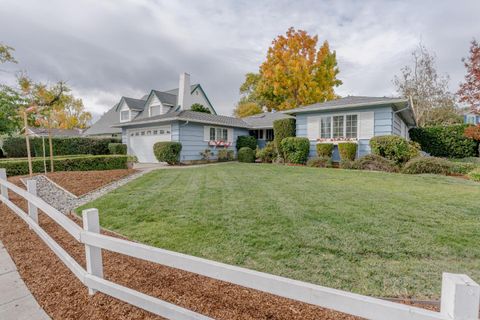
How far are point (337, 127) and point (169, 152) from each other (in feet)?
30.8

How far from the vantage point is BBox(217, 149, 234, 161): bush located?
1742 centimetres

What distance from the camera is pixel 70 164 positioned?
35.6 feet

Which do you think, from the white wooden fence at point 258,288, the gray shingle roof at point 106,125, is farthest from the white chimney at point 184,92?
the white wooden fence at point 258,288

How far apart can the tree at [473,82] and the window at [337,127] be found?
6.47 m

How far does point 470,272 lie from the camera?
2738 millimetres

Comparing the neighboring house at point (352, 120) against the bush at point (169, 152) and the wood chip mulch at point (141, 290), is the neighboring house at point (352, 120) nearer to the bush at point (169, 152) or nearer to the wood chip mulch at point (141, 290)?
the bush at point (169, 152)

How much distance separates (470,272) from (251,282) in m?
2.70

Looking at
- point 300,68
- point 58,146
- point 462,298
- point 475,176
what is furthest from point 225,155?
point 462,298

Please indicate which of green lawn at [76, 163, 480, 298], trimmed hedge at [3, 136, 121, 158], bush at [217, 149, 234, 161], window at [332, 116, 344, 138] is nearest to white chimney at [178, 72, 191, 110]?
bush at [217, 149, 234, 161]

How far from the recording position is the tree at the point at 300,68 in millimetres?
25438

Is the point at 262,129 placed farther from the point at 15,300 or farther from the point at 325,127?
the point at 15,300

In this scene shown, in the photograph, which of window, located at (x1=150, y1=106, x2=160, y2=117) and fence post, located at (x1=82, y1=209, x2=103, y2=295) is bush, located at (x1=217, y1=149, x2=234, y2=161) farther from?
fence post, located at (x1=82, y1=209, x2=103, y2=295)

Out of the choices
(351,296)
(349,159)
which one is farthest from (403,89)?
(351,296)

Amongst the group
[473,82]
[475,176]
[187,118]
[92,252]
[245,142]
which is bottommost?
[475,176]
